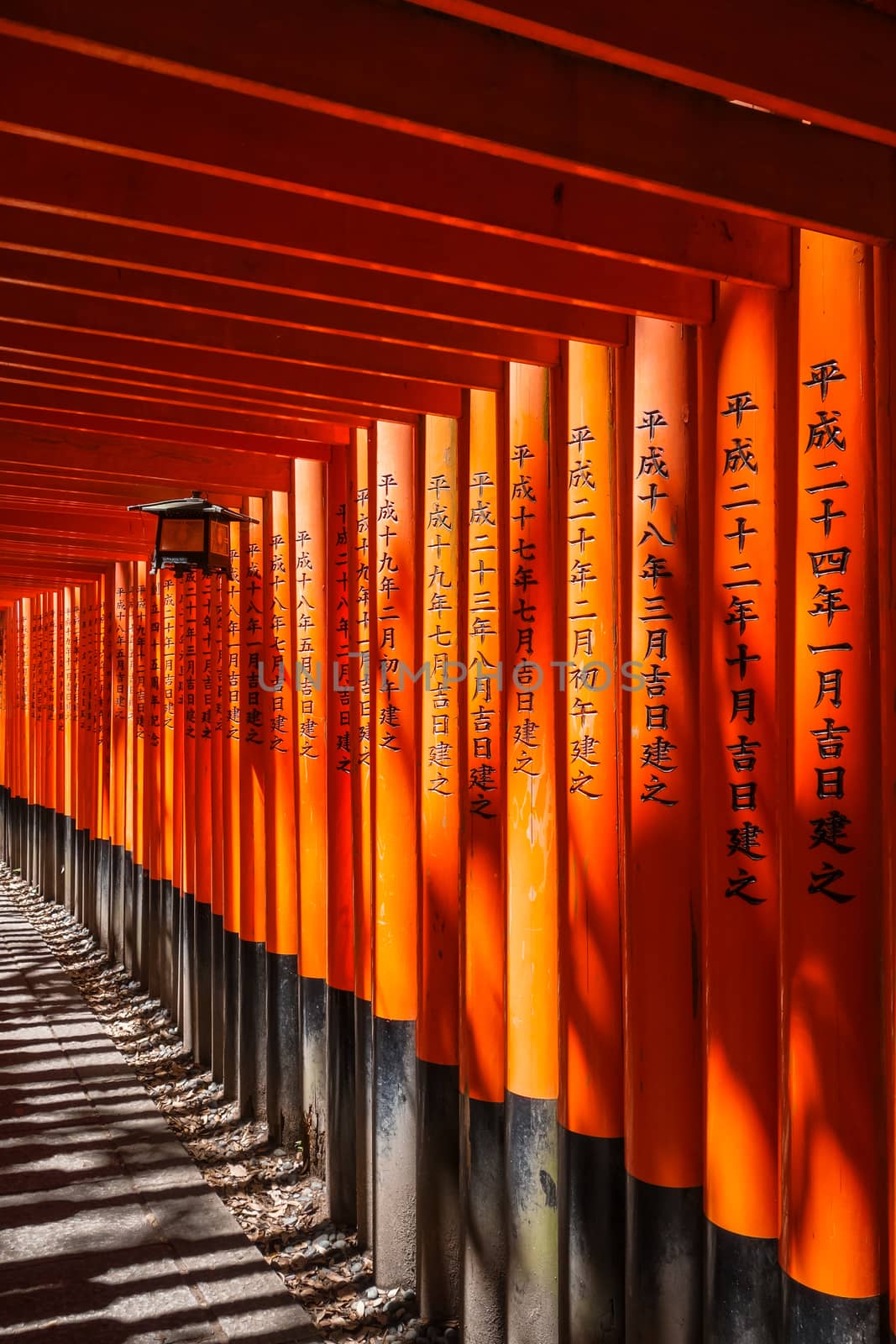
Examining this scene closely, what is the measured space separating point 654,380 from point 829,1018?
6.74ft

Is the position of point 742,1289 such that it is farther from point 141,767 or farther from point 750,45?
point 141,767

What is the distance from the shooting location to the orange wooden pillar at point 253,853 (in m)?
7.39

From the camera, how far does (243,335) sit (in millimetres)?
4254

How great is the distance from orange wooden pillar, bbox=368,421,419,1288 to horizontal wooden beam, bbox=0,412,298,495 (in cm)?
121

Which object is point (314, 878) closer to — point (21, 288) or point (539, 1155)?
point (539, 1155)

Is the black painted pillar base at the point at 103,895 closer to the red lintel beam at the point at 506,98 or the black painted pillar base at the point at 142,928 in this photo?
the black painted pillar base at the point at 142,928

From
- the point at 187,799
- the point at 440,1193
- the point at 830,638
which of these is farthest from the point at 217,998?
the point at 830,638

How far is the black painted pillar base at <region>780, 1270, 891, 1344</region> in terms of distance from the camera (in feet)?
9.36

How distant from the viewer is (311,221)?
10.6 feet

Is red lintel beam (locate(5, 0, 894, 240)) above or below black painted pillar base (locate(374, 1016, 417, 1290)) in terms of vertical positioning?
above

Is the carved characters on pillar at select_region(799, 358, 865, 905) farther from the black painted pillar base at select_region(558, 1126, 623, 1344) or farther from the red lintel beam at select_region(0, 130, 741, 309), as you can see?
the black painted pillar base at select_region(558, 1126, 623, 1344)

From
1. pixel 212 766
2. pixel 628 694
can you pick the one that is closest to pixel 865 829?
pixel 628 694

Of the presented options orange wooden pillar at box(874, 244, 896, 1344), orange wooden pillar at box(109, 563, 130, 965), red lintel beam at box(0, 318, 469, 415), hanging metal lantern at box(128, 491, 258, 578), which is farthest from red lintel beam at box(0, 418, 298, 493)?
orange wooden pillar at box(109, 563, 130, 965)

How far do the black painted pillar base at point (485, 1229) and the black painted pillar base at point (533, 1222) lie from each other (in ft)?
0.84
